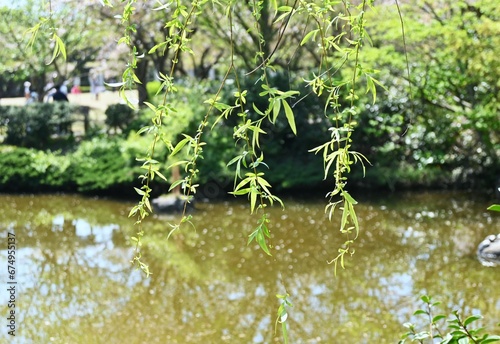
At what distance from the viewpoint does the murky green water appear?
18.5ft

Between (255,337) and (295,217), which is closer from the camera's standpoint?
(255,337)

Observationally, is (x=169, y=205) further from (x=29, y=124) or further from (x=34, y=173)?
(x=29, y=124)

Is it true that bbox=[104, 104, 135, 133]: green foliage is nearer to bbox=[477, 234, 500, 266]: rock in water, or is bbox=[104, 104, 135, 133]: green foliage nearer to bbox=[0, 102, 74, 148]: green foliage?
bbox=[0, 102, 74, 148]: green foliage

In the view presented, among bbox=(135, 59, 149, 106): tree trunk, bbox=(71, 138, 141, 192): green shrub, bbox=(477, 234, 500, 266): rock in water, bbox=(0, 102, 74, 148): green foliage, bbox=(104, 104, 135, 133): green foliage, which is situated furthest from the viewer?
bbox=(135, 59, 149, 106): tree trunk

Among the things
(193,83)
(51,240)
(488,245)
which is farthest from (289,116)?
(193,83)

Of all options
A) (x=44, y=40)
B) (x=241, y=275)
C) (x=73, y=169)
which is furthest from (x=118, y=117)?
(x=241, y=275)

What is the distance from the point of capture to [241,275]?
270 inches

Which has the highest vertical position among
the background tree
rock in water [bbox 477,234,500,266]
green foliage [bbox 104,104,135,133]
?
the background tree

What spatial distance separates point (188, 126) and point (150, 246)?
279 centimetres

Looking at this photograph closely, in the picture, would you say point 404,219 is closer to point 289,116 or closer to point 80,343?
point 80,343

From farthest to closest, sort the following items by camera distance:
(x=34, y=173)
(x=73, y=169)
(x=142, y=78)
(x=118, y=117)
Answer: (x=142, y=78)
(x=118, y=117)
(x=34, y=173)
(x=73, y=169)

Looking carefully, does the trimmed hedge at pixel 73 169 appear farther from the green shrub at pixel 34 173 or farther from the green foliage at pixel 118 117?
the green foliage at pixel 118 117

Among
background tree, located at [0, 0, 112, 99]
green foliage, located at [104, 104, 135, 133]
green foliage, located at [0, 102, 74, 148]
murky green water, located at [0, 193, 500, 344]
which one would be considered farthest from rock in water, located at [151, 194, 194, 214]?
background tree, located at [0, 0, 112, 99]

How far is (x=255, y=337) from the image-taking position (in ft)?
17.7
